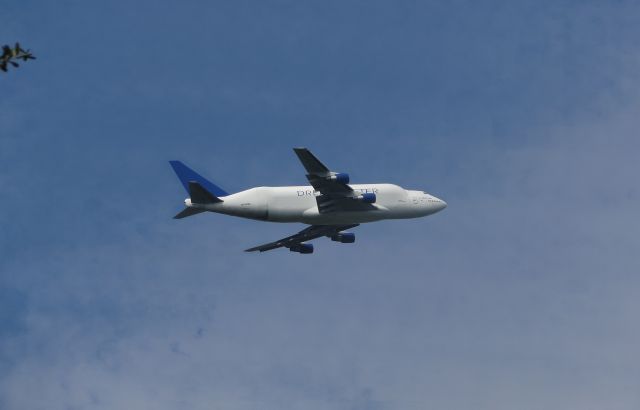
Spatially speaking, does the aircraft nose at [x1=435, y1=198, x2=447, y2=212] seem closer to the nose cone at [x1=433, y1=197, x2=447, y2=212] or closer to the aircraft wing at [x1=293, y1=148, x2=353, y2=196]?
the nose cone at [x1=433, y1=197, x2=447, y2=212]

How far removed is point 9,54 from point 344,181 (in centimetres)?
7972

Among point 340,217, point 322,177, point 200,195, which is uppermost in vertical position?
point 322,177

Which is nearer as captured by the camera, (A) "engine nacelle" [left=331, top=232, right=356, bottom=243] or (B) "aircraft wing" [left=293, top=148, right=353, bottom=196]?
(B) "aircraft wing" [left=293, top=148, right=353, bottom=196]

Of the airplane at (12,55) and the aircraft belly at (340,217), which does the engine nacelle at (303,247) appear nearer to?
the aircraft belly at (340,217)

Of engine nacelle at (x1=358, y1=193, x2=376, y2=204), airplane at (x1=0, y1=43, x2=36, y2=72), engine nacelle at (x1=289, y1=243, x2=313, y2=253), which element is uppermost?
engine nacelle at (x1=358, y1=193, x2=376, y2=204)

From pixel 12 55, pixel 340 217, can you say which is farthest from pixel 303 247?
pixel 12 55

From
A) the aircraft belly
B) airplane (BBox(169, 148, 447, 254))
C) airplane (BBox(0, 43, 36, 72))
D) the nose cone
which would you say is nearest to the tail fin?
airplane (BBox(169, 148, 447, 254))

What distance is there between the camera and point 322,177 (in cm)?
9856

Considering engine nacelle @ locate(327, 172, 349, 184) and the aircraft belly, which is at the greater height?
engine nacelle @ locate(327, 172, 349, 184)

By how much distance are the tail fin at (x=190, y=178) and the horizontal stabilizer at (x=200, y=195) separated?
16.2 feet

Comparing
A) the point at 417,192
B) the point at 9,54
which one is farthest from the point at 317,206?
the point at 9,54

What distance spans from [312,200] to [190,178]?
14.9m

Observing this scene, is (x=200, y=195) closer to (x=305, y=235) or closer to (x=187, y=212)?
(x=187, y=212)

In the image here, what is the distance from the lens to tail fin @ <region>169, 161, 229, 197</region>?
348ft
